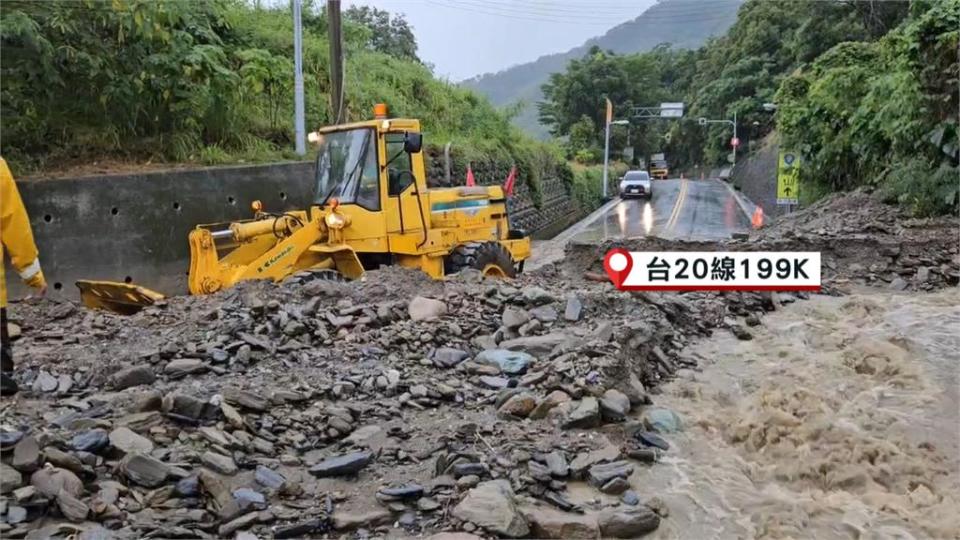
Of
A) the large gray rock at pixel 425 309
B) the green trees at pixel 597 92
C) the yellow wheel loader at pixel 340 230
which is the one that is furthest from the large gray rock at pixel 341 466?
the green trees at pixel 597 92

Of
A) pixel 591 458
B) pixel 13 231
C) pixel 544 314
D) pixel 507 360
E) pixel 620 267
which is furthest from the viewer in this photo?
pixel 620 267

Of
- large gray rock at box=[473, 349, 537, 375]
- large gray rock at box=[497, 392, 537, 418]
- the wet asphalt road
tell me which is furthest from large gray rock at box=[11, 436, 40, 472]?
the wet asphalt road

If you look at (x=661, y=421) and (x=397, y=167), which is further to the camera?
(x=397, y=167)

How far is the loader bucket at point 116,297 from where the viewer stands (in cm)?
757

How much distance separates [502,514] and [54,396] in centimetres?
301

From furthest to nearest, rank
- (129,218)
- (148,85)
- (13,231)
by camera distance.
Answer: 1. (148,85)
2. (129,218)
3. (13,231)

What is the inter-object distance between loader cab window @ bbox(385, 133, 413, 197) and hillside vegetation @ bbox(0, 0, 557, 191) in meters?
3.34

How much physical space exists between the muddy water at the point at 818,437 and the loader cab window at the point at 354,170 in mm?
3811

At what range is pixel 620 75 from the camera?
184ft

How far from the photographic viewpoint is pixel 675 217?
26.6 m

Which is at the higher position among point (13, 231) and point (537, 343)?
point (13, 231)

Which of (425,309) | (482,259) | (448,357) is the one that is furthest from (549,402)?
(482,259)

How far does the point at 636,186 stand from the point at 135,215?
2902 cm

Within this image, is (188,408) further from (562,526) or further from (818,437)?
(818,437)
